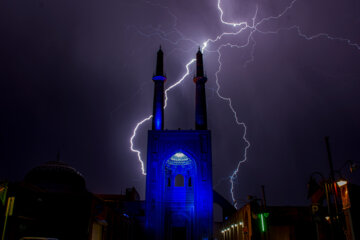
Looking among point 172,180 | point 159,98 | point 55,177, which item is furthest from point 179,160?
point 55,177

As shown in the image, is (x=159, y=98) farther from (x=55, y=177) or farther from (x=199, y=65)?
(x=55, y=177)

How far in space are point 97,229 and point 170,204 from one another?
13140mm

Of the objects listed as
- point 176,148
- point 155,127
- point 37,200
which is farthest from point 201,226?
point 37,200

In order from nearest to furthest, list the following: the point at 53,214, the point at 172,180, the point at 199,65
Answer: the point at 53,214 → the point at 172,180 → the point at 199,65

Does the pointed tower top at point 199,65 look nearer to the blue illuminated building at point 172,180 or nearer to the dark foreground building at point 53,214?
the blue illuminated building at point 172,180

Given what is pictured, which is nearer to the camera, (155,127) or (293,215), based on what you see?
(293,215)

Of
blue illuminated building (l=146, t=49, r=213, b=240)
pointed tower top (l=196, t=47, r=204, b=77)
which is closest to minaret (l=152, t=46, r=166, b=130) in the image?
blue illuminated building (l=146, t=49, r=213, b=240)

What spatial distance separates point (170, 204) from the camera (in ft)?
98.6

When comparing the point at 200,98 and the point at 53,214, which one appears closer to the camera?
the point at 53,214

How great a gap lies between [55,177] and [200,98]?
1466 centimetres

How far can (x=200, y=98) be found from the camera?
1271 inches

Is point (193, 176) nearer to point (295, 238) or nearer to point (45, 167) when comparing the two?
point (295, 238)

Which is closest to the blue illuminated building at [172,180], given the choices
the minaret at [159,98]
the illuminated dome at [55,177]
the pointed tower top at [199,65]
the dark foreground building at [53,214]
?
the minaret at [159,98]

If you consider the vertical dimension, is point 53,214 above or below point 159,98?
below
